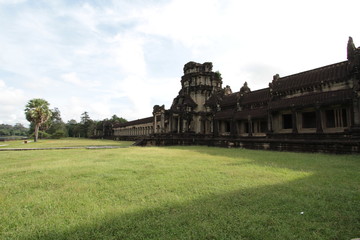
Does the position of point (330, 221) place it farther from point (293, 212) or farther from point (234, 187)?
point (234, 187)

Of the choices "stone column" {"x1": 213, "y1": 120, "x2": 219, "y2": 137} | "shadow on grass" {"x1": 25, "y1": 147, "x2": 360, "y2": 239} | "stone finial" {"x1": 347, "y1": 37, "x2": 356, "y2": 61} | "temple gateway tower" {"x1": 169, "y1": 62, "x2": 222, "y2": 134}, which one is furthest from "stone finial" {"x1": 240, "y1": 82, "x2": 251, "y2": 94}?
"shadow on grass" {"x1": 25, "y1": 147, "x2": 360, "y2": 239}

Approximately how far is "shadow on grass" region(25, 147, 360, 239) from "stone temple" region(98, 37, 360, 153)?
12123mm

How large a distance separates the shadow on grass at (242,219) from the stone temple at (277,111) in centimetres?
1212

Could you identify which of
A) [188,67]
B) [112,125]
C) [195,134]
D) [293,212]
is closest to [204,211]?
[293,212]

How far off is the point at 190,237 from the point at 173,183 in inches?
119

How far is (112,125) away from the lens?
6731 centimetres

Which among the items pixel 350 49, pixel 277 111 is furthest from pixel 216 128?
pixel 350 49

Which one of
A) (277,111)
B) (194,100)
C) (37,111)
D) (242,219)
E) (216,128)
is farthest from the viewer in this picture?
(37,111)

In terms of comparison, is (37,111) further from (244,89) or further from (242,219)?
(242,219)

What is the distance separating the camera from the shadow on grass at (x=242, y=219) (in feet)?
10.4

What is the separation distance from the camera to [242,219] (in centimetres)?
364

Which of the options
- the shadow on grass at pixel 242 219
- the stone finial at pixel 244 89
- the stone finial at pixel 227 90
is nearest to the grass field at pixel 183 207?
the shadow on grass at pixel 242 219

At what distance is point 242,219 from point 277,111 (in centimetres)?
1832

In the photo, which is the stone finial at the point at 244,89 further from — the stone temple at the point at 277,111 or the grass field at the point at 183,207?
the grass field at the point at 183,207
